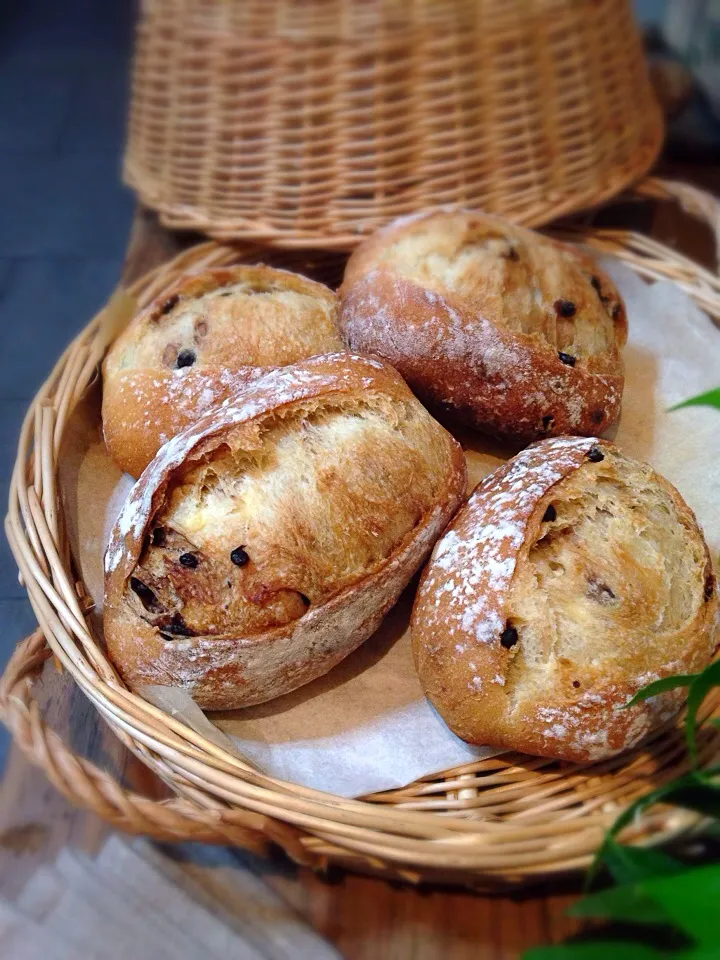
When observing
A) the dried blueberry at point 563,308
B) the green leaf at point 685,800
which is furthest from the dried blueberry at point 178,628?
the dried blueberry at point 563,308

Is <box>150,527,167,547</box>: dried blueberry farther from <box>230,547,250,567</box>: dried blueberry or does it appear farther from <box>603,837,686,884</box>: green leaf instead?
<box>603,837,686,884</box>: green leaf

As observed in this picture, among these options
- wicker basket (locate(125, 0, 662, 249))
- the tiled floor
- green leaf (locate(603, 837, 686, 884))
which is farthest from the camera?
the tiled floor

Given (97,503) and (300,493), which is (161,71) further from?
(300,493)

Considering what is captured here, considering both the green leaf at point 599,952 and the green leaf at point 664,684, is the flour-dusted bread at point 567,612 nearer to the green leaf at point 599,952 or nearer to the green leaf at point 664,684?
the green leaf at point 664,684

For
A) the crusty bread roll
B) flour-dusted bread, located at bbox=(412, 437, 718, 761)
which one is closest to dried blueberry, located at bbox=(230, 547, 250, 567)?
the crusty bread roll

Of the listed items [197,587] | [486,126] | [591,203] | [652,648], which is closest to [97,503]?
[197,587]

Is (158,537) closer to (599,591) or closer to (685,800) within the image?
(599,591)

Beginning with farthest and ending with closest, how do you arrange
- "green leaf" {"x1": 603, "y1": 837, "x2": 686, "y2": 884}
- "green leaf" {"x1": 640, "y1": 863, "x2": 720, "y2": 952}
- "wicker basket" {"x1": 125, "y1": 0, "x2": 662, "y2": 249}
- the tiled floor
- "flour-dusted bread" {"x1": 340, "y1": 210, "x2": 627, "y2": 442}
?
the tiled floor
"wicker basket" {"x1": 125, "y1": 0, "x2": 662, "y2": 249}
"flour-dusted bread" {"x1": 340, "y1": 210, "x2": 627, "y2": 442}
"green leaf" {"x1": 603, "y1": 837, "x2": 686, "y2": 884}
"green leaf" {"x1": 640, "y1": 863, "x2": 720, "y2": 952}
